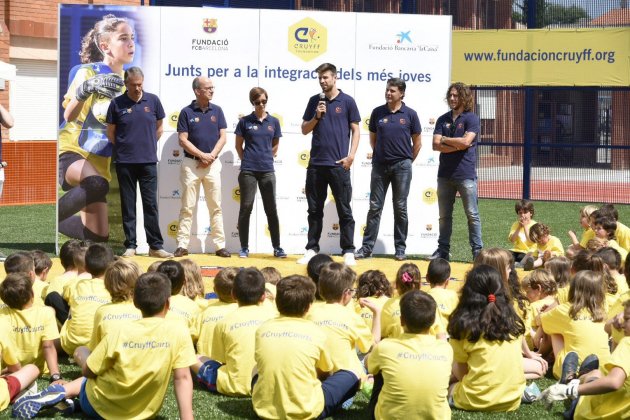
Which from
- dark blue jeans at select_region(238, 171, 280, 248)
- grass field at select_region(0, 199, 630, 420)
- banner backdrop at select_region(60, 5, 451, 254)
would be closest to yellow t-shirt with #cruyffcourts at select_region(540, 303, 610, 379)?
grass field at select_region(0, 199, 630, 420)

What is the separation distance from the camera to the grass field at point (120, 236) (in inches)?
245

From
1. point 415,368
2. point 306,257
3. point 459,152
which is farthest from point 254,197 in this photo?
point 415,368

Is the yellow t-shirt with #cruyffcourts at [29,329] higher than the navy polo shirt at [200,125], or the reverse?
the navy polo shirt at [200,125]

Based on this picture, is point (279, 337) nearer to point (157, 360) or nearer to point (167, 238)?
point (157, 360)

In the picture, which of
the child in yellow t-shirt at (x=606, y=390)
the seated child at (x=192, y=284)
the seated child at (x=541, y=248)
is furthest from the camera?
the seated child at (x=541, y=248)

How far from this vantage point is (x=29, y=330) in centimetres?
650

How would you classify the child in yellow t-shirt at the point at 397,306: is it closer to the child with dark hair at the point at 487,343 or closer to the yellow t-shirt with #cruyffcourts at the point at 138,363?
the child with dark hair at the point at 487,343

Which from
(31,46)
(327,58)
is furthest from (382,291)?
(31,46)

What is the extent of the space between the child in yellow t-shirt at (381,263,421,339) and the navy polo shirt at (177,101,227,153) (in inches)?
186

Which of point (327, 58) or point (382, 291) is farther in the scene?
point (327, 58)

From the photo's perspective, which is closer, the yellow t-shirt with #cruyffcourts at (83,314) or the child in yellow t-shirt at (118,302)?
the child in yellow t-shirt at (118,302)

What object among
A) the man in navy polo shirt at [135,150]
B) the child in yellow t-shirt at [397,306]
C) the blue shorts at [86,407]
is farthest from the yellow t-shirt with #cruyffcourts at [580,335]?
the man in navy polo shirt at [135,150]

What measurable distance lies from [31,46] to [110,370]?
21.5 meters

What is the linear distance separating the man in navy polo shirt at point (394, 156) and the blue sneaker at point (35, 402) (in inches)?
230
